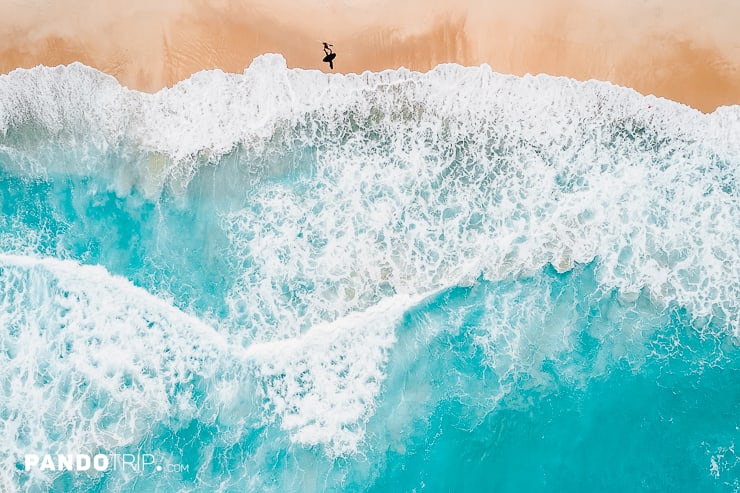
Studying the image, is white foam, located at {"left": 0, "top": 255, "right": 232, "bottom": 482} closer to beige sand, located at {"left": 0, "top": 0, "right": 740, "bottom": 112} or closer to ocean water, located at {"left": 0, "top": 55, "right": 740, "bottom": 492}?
ocean water, located at {"left": 0, "top": 55, "right": 740, "bottom": 492}

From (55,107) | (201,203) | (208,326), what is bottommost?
(208,326)

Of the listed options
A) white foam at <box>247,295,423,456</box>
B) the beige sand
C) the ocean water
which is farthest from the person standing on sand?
white foam at <box>247,295,423,456</box>

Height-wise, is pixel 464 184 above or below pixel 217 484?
above

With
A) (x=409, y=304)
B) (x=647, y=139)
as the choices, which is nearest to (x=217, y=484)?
(x=409, y=304)

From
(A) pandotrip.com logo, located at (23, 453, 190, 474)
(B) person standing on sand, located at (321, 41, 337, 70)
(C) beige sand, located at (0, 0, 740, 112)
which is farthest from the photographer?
(B) person standing on sand, located at (321, 41, 337, 70)

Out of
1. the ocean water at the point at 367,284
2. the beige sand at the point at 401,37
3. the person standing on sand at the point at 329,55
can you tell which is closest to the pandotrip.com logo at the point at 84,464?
the ocean water at the point at 367,284

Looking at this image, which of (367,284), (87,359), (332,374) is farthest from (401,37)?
(87,359)

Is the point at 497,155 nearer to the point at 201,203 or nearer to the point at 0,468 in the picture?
the point at 201,203

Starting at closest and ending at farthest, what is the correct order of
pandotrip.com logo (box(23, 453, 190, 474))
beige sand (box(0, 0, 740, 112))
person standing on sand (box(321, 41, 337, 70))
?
pandotrip.com logo (box(23, 453, 190, 474)) → beige sand (box(0, 0, 740, 112)) → person standing on sand (box(321, 41, 337, 70))
